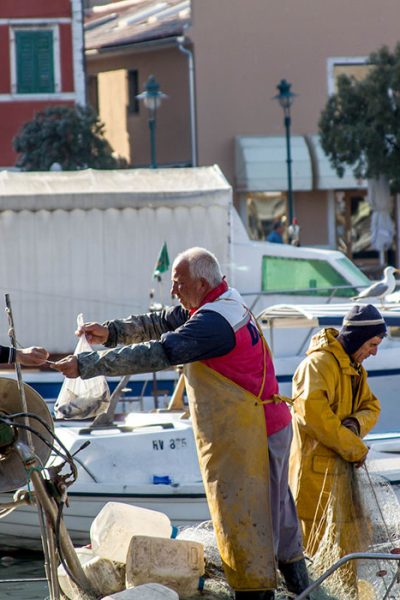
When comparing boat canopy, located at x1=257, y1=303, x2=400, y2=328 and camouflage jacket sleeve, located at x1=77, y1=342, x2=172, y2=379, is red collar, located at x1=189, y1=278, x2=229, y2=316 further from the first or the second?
boat canopy, located at x1=257, y1=303, x2=400, y2=328

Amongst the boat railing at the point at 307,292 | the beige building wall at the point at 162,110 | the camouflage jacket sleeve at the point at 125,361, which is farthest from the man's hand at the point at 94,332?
the beige building wall at the point at 162,110

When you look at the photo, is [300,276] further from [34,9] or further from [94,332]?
[34,9]

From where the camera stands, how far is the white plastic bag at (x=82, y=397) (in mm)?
7629

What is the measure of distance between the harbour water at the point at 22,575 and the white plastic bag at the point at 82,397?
1.26 m

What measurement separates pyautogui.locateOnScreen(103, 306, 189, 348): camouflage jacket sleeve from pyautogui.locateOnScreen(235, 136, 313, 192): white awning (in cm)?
3184

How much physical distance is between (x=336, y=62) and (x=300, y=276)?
2198 cm

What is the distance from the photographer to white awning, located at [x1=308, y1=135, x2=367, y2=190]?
125ft

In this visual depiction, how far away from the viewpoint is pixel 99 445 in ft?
35.7

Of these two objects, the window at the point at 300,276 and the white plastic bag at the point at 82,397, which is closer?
the white plastic bag at the point at 82,397

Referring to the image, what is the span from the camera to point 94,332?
19.1 feet

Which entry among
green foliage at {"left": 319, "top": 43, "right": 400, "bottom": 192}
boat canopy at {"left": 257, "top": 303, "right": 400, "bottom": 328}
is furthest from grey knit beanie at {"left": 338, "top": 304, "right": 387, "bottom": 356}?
green foliage at {"left": 319, "top": 43, "right": 400, "bottom": 192}

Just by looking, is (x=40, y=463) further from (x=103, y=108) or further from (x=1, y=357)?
(x=103, y=108)

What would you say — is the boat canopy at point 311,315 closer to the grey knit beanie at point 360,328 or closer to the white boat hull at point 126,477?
the white boat hull at point 126,477

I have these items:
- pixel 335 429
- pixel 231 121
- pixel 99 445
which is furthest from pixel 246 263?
pixel 231 121
